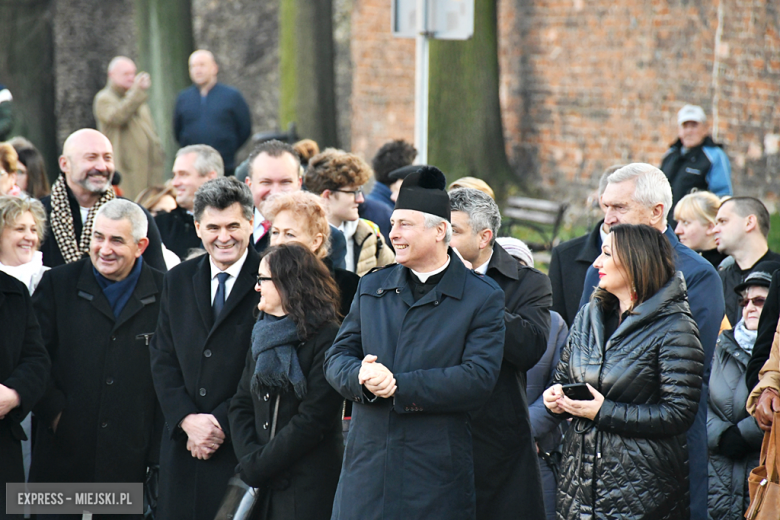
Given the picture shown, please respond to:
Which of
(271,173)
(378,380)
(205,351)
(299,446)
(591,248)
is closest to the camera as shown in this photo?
(378,380)

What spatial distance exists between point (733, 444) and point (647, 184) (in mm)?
1365

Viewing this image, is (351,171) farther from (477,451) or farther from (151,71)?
(151,71)

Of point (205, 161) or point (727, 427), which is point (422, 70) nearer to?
point (205, 161)

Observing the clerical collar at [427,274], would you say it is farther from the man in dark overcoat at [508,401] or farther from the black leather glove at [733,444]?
the black leather glove at [733,444]

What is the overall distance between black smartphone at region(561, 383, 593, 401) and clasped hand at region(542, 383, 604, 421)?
2 cm

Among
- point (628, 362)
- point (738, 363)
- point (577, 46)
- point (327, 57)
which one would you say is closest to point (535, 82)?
point (577, 46)

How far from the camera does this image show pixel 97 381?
5.06 meters

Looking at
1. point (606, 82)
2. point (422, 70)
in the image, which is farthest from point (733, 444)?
point (606, 82)

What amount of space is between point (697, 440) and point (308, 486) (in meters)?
1.66

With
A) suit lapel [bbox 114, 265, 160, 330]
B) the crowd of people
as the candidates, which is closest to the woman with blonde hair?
the crowd of people

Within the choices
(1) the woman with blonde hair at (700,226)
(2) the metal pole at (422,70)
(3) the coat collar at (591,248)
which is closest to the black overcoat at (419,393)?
(3) the coat collar at (591,248)

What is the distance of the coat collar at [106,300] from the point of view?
5059 mm

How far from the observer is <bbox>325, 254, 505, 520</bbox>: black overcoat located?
11.9 ft

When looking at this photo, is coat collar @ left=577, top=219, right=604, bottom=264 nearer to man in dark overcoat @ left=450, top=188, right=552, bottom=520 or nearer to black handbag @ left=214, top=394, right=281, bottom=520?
man in dark overcoat @ left=450, top=188, right=552, bottom=520
